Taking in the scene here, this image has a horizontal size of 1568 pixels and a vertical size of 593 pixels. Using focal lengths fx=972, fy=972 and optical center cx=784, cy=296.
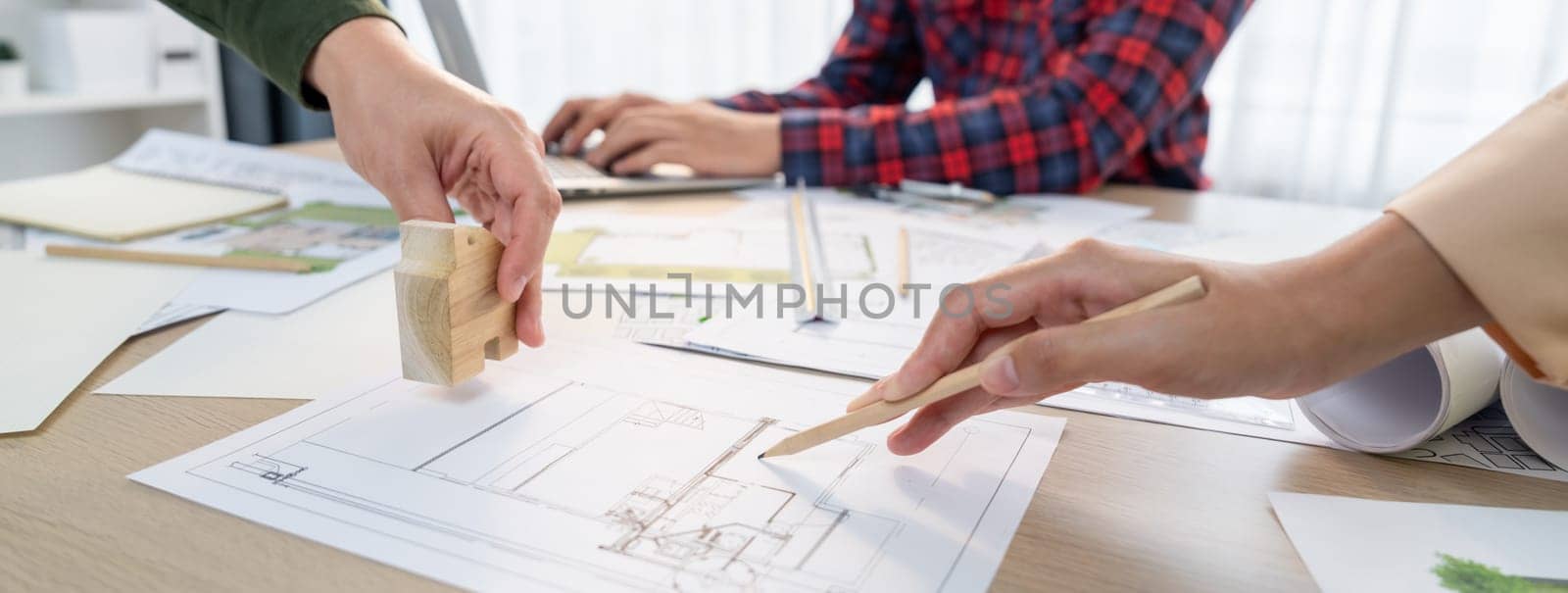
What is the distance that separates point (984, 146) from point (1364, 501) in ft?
2.36

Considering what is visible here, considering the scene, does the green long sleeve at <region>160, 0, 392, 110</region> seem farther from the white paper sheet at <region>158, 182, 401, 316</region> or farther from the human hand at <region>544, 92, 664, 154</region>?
the human hand at <region>544, 92, 664, 154</region>

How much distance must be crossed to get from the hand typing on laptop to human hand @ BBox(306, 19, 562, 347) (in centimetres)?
43

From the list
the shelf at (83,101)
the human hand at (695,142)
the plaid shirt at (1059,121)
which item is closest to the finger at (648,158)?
the human hand at (695,142)

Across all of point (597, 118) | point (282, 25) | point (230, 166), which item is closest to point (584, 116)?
point (597, 118)

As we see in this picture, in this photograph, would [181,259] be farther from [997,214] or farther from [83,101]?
[83,101]

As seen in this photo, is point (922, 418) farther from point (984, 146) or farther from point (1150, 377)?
point (984, 146)

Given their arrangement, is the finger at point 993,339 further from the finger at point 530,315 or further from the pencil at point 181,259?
the pencil at point 181,259

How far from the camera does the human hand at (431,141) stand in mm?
583

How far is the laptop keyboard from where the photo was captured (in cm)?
105

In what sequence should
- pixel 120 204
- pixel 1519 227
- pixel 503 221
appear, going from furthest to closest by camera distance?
pixel 120 204, pixel 503 221, pixel 1519 227

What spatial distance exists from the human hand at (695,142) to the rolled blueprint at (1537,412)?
0.77 meters

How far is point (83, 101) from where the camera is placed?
1879 millimetres

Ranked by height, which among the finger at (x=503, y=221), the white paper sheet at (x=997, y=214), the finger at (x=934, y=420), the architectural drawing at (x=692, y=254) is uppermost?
the finger at (x=503, y=221)

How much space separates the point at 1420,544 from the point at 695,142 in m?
0.84
